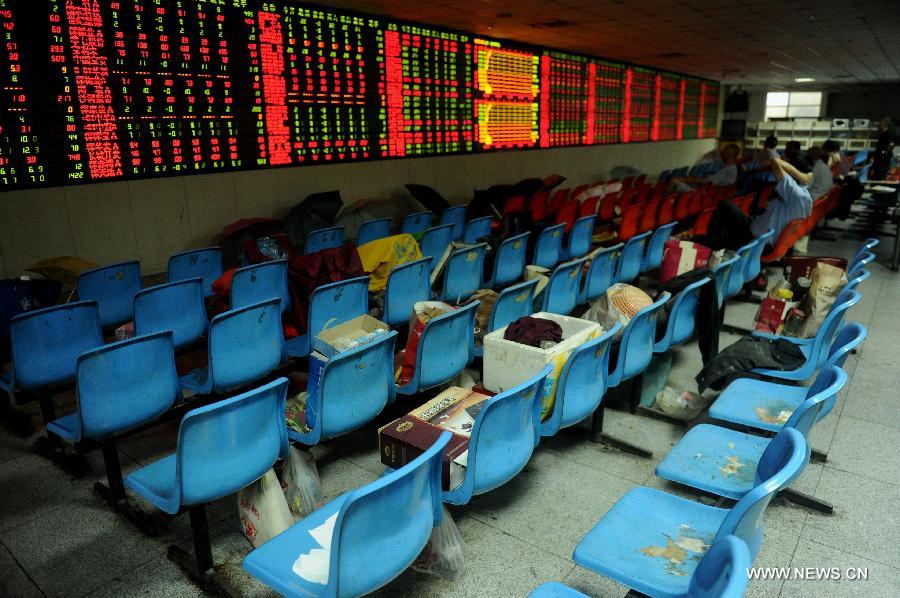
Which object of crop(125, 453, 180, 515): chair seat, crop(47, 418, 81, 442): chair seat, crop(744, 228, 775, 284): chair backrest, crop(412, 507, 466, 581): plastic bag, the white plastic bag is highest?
crop(744, 228, 775, 284): chair backrest

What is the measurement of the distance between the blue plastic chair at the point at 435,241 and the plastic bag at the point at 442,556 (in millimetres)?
3511

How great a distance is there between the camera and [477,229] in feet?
21.7

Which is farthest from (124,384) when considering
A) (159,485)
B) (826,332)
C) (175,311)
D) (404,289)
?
(826,332)

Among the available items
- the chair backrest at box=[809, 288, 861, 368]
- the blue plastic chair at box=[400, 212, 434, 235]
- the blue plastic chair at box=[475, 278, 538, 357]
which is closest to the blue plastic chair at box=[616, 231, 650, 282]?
the blue plastic chair at box=[475, 278, 538, 357]

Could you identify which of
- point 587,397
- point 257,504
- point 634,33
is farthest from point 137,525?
point 634,33

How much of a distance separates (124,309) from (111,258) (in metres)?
1.62

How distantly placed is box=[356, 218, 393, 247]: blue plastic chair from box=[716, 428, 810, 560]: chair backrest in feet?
15.2

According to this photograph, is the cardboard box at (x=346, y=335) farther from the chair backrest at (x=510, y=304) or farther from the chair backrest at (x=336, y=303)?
the chair backrest at (x=510, y=304)

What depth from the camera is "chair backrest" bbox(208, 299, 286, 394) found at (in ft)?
10.1

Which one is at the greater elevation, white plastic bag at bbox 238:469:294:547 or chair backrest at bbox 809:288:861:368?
chair backrest at bbox 809:288:861:368

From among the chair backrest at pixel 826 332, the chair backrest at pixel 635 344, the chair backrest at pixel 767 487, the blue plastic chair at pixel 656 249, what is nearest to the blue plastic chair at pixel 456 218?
the blue plastic chair at pixel 656 249

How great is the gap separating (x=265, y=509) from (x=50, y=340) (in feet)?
5.23

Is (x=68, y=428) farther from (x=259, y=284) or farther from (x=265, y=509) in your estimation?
(x=259, y=284)

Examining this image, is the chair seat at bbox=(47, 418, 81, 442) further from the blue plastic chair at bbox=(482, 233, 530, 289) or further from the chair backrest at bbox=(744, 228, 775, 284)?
the chair backrest at bbox=(744, 228, 775, 284)
